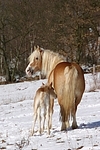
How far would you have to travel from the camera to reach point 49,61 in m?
8.20

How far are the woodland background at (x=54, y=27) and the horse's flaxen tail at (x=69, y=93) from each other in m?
23.3

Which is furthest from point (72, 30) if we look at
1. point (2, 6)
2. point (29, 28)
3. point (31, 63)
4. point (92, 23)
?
point (31, 63)

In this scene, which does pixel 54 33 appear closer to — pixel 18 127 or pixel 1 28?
pixel 1 28

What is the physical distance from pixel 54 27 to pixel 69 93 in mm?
26200

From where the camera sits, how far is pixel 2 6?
3198 cm

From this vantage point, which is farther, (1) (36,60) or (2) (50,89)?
(1) (36,60)

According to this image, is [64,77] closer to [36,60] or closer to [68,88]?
[68,88]

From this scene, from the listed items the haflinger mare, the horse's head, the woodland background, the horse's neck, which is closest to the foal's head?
the haflinger mare

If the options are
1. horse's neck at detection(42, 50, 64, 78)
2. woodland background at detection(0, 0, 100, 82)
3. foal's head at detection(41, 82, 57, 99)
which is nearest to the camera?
foal's head at detection(41, 82, 57, 99)

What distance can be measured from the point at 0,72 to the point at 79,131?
33560mm

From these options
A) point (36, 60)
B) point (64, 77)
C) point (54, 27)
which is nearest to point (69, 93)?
point (64, 77)

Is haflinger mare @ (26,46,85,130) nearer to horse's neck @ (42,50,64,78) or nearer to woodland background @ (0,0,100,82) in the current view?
horse's neck @ (42,50,64,78)

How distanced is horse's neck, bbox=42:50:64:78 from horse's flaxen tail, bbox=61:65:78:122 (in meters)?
1.08

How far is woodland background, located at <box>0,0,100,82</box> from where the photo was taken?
30.9 m
